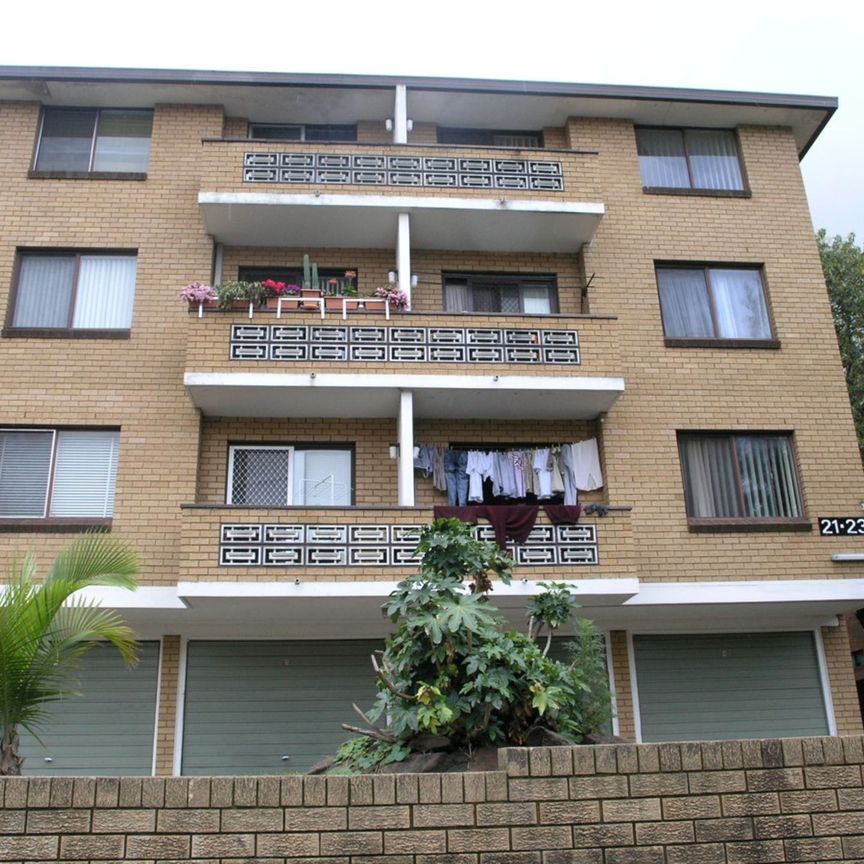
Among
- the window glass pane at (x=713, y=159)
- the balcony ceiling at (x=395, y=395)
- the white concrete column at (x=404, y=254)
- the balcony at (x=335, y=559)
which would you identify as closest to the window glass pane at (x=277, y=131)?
the white concrete column at (x=404, y=254)

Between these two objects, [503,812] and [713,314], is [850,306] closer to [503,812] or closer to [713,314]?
[713,314]

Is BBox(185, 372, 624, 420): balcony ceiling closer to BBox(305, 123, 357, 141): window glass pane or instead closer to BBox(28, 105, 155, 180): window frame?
BBox(28, 105, 155, 180): window frame

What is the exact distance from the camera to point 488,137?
1628 centimetres

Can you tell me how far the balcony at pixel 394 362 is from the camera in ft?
42.0

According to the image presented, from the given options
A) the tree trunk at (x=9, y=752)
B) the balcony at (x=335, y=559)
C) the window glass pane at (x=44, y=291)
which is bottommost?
the tree trunk at (x=9, y=752)

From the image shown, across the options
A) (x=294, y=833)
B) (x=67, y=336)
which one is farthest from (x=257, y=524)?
(x=294, y=833)

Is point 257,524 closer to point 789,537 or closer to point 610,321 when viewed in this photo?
point 610,321

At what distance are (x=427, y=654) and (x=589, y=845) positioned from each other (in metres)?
1.95

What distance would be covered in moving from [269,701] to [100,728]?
230 cm

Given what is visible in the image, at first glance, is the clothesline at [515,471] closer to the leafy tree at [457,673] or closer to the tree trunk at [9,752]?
the leafy tree at [457,673]

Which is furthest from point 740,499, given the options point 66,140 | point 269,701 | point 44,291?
point 66,140

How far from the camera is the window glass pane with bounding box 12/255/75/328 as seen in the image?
13.8m

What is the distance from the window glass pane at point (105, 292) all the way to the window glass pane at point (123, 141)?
1.75 m

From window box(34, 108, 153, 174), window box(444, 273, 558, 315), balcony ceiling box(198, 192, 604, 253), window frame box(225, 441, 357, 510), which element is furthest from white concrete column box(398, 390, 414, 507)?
window box(34, 108, 153, 174)
